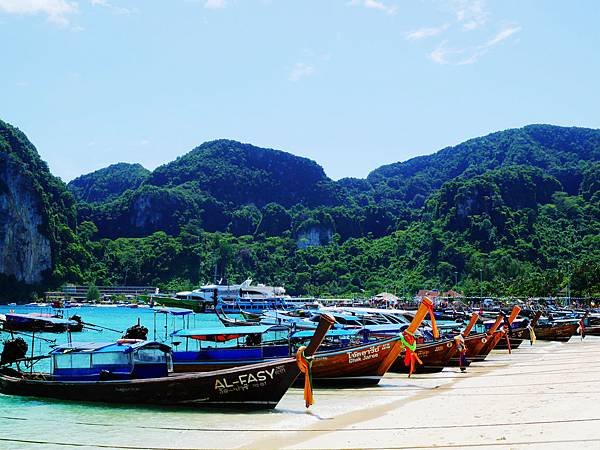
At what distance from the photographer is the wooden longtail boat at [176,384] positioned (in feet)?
60.0

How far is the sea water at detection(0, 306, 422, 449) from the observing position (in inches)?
625

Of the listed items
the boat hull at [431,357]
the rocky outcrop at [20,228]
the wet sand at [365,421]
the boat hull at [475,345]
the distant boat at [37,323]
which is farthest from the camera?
the rocky outcrop at [20,228]

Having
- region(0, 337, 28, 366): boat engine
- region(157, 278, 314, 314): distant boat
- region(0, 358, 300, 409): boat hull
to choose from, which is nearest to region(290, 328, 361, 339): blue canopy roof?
region(0, 358, 300, 409): boat hull

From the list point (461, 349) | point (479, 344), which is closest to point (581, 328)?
point (479, 344)

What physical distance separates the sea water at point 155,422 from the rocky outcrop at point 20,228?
134m

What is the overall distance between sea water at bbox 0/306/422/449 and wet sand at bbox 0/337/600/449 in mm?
26

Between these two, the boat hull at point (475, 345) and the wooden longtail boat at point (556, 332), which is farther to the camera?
the wooden longtail boat at point (556, 332)

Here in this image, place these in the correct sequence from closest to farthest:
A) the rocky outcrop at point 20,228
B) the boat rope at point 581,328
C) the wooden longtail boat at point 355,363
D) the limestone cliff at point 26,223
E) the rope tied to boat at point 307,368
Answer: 1. the rope tied to boat at point 307,368
2. the wooden longtail boat at point 355,363
3. the boat rope at point 581,328
4. the rocky outcrop at point 20,228
5. the limestone cliff at point 26,223

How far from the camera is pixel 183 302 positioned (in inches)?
4648

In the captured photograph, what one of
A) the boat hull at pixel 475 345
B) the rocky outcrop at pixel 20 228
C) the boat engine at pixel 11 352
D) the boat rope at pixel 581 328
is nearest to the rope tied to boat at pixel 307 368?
the boat engine at pixel 11 352

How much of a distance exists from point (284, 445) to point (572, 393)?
30.4 feet

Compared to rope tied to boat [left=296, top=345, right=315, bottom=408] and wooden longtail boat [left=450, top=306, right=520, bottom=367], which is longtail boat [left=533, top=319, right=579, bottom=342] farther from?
rope tied to boat [left=296, top=345, right=315, bottom=408]

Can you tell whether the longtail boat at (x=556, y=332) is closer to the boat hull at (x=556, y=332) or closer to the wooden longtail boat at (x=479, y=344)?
the boat hull at (x=556, y=332)

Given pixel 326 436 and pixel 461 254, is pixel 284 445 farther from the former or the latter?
pixel 461 254
